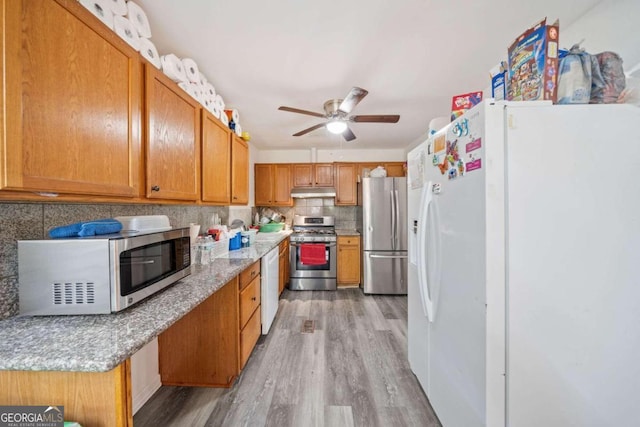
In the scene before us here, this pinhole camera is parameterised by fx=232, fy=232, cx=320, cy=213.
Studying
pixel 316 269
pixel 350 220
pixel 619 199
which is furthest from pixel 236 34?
pixel 350 220

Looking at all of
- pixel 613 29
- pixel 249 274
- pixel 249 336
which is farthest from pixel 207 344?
pixel 613 29

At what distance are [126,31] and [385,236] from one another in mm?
3330

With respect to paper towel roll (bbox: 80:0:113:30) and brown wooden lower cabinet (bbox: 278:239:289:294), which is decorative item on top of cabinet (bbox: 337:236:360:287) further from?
paper towel roll (bbox: 80:0:113:30)

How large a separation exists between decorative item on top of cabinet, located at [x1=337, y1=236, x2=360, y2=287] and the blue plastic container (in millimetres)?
1808

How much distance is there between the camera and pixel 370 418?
144cm

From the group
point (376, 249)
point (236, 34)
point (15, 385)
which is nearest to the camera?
point (15, 385)

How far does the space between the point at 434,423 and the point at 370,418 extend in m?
0.38

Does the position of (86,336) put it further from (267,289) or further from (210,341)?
(267,289)

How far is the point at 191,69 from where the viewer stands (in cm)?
160

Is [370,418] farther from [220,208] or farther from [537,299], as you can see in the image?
[220,208]

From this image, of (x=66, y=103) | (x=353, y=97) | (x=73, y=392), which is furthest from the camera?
(x=353, y=97)

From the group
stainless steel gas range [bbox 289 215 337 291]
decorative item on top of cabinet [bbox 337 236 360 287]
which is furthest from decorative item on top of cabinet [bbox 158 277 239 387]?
decorative item on top of cabinet [bbox 337 236 360 287]

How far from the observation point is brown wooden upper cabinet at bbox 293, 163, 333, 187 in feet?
13.6

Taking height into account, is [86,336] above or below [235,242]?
below
